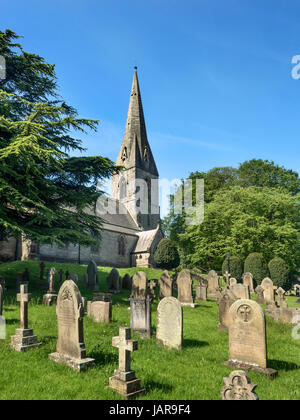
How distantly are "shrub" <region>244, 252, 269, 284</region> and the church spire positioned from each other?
25.8 m

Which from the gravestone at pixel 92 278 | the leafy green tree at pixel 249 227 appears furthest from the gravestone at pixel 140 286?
the leafy green tree at pixel 249 227

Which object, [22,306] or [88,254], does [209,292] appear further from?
[88,254]

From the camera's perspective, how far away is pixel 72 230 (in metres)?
14.1

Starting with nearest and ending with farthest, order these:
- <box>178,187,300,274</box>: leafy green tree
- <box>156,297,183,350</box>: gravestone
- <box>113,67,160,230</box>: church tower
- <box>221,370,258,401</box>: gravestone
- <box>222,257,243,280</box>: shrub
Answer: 1. <box>221,370,258,401</box>: gravestone
2. <box>156,297,183,350</box>: gravestone
3. <box>222,257,243,280</box>: shrub
4. <box>178,187,300,274</box>: leafy green tree
5. <box>113,67,160,230</box>: church tower

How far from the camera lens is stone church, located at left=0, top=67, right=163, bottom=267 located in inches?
1137

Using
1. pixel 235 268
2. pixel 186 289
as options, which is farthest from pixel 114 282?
pixel 235 268

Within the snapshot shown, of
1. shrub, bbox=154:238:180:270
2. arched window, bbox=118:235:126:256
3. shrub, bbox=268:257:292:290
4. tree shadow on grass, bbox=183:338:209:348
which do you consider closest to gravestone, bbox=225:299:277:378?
tree shadow on grass, bbox=183:338:209:348

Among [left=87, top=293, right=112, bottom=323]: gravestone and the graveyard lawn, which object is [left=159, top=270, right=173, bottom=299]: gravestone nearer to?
the graveyard lawn

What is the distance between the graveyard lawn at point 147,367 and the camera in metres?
4.63

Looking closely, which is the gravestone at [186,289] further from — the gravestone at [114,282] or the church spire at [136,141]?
the church spire at [136,141]

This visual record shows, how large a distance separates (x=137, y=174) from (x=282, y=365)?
137 feet

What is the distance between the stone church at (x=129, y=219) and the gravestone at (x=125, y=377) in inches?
821
